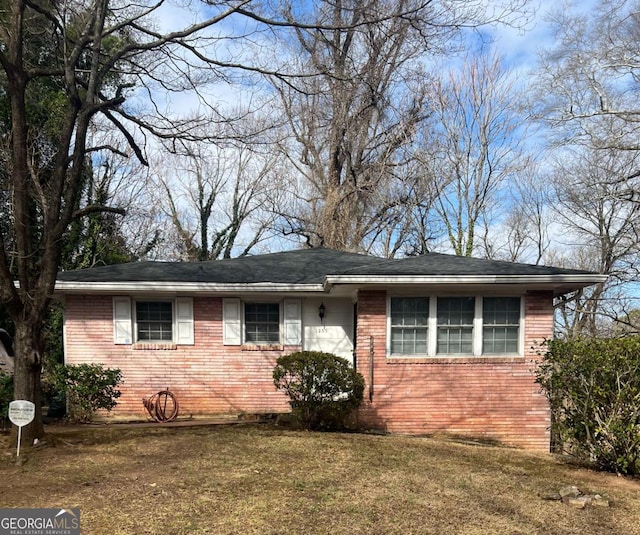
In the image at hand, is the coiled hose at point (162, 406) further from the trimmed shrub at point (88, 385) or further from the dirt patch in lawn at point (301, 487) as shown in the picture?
the dirt patch in lawn at point (301, 487)

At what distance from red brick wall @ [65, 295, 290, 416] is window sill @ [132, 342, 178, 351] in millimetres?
20

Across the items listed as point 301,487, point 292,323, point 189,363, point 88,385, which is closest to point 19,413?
point 88,385

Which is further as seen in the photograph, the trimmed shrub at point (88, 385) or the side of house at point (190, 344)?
the side of house at point (190, 344)

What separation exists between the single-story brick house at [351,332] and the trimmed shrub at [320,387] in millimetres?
549

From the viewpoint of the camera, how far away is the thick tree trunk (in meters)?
5.64

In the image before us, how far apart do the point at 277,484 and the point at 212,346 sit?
15.7ft

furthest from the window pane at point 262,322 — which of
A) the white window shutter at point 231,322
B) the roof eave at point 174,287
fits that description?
the roof eave at point 174,287

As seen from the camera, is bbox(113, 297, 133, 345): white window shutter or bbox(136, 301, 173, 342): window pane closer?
bbox(113, 297, 133, 345): white window shutter

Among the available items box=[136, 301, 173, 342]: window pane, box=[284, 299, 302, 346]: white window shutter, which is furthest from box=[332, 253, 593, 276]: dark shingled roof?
box=[136, 301, 173, 342]: window pane

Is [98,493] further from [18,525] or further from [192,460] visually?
[192,460]

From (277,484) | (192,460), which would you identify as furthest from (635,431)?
(192,460)

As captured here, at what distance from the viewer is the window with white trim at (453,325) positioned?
7965mm

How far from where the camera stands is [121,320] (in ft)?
29.0

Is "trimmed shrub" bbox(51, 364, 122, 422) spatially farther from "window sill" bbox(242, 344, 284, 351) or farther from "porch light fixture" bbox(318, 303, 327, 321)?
"porch light fixture" bbox(318, 303, 327, 321)
